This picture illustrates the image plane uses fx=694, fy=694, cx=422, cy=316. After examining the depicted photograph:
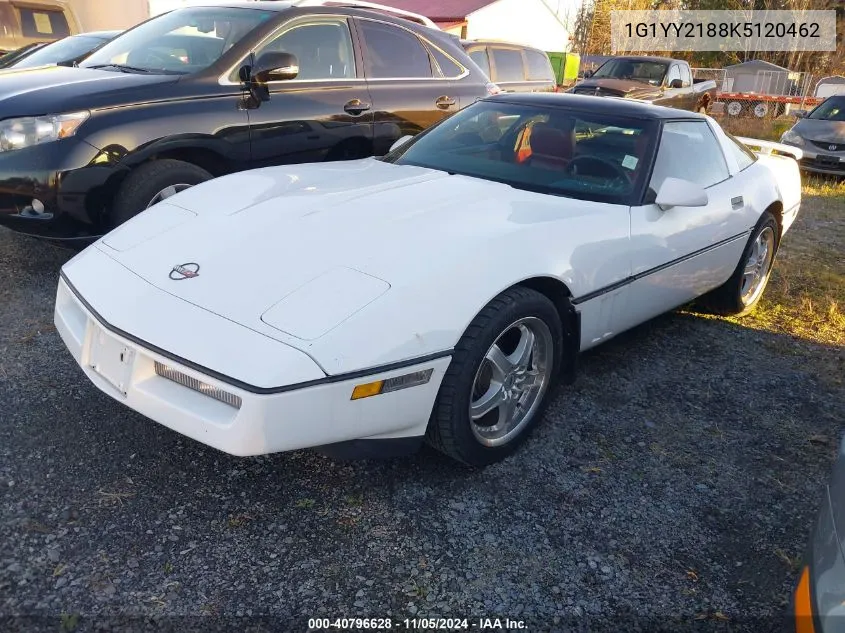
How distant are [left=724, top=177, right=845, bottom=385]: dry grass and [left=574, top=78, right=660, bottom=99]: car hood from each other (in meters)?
5.61

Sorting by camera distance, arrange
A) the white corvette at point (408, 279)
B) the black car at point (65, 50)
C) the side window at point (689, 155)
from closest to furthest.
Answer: the white corvette at point (408, 279) → the side window at point (689, 155) → the black car at point (65, 50)

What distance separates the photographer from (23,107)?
385 centimetres

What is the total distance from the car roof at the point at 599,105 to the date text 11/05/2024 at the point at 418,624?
269 centimetres

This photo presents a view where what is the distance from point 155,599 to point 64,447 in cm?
93

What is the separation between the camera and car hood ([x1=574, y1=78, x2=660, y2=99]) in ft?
41.9

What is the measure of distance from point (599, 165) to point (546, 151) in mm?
283

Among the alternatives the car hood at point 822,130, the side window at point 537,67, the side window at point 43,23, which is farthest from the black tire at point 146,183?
the car hood at point 822,130

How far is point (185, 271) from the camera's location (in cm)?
245

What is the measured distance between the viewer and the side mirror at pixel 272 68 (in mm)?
4469

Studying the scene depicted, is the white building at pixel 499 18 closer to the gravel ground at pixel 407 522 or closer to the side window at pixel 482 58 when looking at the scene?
the side window at pixel 482 58

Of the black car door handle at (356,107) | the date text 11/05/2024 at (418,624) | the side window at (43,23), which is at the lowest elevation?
the date text 11/05/2024 at (418,624)

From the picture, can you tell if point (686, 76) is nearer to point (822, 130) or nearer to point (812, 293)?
point (822, 130)

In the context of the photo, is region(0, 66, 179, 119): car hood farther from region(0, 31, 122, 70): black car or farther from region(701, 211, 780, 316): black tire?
region(701, 211, 780, 316): black tire

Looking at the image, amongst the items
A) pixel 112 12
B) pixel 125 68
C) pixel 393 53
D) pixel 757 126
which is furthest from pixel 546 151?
pixel 757 126
